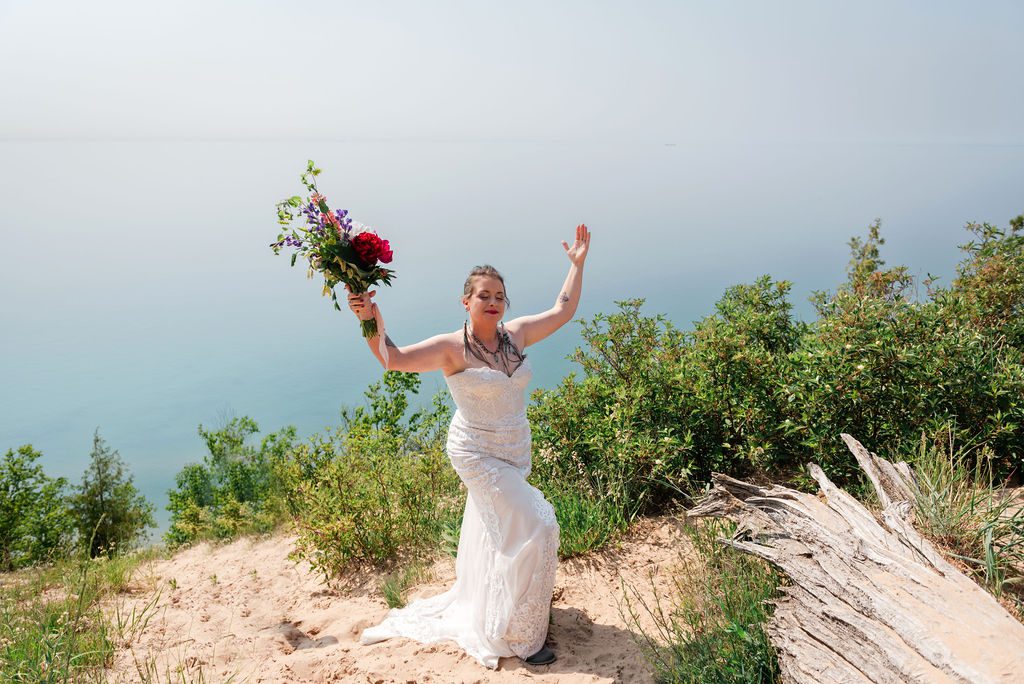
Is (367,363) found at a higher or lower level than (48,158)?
lower

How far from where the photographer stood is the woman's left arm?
17.0 ft

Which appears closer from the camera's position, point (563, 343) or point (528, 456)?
point (528, 456)

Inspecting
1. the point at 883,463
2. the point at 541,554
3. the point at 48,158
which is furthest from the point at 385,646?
the point at 48,158

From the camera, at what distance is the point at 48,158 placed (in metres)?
162

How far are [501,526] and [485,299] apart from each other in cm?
141

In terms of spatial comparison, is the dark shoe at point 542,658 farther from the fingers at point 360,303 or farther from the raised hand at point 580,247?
the raised hand at point 580,247

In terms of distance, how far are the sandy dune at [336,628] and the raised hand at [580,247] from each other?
7.23 ft

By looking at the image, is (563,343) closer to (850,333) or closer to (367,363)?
(367,363)

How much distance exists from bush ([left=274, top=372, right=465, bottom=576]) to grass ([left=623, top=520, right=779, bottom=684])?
2189mm

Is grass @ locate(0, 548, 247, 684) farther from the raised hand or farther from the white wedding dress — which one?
the raised hand

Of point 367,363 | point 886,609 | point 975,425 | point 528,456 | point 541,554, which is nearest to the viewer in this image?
point 886,609

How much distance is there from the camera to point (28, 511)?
9.45 metres

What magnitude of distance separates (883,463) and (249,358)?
4066cm

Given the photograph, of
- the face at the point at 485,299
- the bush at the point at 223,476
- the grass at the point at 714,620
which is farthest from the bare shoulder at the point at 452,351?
the bush at the point at 223,476
